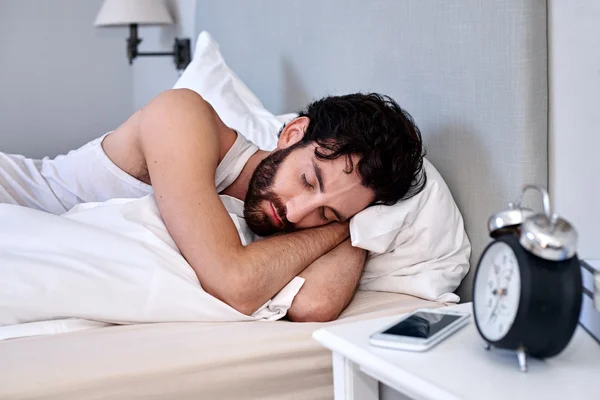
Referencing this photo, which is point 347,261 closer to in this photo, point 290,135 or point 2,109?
point 290,135

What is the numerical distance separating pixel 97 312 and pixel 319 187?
46 centimetres

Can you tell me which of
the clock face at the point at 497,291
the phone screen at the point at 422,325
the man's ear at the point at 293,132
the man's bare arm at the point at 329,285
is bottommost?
the man's bare arm at the point at 329,285

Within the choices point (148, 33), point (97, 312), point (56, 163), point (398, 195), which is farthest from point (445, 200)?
point (148, 33)

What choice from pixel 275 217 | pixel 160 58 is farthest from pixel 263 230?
pixel 160 58

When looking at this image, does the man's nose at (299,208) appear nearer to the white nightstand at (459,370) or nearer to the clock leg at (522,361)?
the white nightstand at (459,370)

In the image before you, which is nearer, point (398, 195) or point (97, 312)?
point (97, 312)

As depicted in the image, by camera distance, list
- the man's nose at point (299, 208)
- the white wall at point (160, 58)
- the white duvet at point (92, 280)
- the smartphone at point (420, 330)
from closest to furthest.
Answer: the smartphone at point (420, 330) < the white duvet at point (92, 280) < the man's nose at point (299, 208) < the white wall at point (160, 58)

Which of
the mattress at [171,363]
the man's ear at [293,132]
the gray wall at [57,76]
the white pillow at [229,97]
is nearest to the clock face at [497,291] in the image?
the mattress at [171,363]

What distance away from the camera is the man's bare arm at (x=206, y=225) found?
1.20 m

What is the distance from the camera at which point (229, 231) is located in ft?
4.05

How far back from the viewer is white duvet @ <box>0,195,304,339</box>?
110cm

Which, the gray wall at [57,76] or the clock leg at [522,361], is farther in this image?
the gray wall at [57,76]

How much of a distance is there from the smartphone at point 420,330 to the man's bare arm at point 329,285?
0.28m

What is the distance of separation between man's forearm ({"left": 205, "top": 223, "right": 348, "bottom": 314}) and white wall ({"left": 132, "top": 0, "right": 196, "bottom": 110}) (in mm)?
1744
